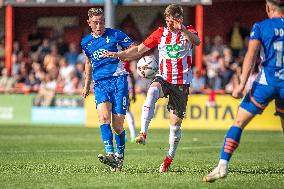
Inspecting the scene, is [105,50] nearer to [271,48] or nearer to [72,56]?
[271,48]

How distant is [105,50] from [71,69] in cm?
1776

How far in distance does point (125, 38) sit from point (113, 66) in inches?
18.5

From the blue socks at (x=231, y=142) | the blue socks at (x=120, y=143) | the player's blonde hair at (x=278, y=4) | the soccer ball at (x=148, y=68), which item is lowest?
the blue socks at (x=120, y=143)

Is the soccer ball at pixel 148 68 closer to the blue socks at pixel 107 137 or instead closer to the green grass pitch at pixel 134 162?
the green grass pitch at pixel 134 162

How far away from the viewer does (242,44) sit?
104ft

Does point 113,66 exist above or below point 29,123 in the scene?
above

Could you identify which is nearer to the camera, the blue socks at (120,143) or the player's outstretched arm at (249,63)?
the player's outstretched arm at (249,63)

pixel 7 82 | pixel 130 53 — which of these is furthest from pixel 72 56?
pixel 130 53

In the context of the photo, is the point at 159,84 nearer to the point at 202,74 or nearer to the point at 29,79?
the point at 202,74

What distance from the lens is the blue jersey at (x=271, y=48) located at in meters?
11.0

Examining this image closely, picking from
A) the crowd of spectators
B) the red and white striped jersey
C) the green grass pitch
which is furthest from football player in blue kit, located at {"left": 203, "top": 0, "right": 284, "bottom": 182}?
the crowd of spectators

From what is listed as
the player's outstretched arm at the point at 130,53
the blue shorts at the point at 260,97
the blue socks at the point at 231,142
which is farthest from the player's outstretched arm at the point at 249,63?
the player's outstretched arm at the point at 130,53

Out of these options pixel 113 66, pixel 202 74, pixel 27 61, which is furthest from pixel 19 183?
pixel 27 61

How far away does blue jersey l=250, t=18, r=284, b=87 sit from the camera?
1099cm
